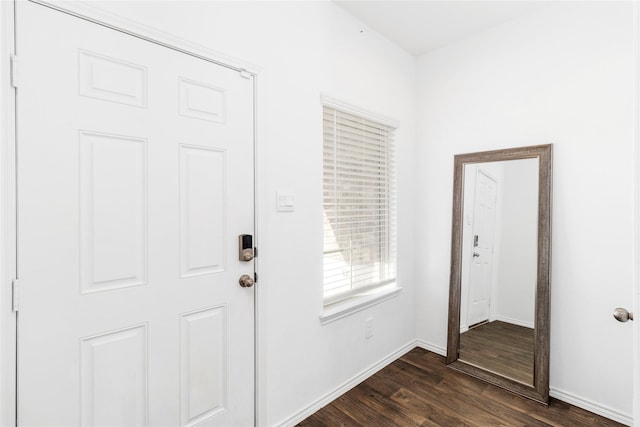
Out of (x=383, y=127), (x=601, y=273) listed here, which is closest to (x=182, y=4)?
(x=383, y=127)

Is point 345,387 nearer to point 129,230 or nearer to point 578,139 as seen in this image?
point 129,230

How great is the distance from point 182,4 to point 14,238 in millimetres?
1139

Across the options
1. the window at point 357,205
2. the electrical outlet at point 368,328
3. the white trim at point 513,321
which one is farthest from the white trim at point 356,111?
the white trim at point 513,321

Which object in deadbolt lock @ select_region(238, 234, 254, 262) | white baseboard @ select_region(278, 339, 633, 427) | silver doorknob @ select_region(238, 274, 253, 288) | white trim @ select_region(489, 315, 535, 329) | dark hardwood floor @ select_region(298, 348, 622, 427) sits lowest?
dark hardwood floor @ select_region(298, 348, 622, 427)

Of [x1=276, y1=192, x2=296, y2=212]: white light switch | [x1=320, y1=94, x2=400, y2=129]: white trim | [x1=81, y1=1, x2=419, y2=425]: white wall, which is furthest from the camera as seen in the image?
[x1=320, y1=94, x2=400, y2=129]: white trim

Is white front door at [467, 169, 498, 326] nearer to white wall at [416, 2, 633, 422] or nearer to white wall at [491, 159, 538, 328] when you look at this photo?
white wall at [491, 159, 538, 328]

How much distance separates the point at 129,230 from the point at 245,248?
52cm

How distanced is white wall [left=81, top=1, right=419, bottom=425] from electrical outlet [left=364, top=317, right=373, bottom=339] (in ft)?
0.15

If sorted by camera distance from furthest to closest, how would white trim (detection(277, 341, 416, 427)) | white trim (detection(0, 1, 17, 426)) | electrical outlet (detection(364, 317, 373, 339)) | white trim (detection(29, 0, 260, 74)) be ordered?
electrical outlet (detection(364, 317, 373, 339))
white trim (detection(277, 341, 416, 427))
white trim (detection(29, 0, 260, 74))
white trim (detection(0, 1, 17, 426))

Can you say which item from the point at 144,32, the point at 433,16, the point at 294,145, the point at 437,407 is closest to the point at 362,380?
the point at 437,407

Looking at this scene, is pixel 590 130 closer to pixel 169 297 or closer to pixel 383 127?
pixel 383 127

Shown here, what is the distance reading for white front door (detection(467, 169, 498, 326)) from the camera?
95.4 inches

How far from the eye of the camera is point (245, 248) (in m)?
1.61

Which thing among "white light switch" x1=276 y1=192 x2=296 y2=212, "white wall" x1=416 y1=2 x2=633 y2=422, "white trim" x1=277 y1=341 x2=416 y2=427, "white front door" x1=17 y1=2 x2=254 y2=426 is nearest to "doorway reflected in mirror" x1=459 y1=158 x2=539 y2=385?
"white wall" x1=416 y1=2 x2=633 y2=422
